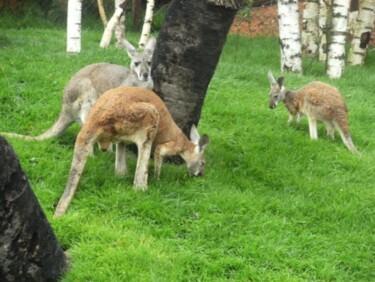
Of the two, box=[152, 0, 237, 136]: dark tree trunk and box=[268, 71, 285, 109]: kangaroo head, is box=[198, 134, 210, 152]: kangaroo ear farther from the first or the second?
box=[268, 71, 285, 109]: kangaroo head

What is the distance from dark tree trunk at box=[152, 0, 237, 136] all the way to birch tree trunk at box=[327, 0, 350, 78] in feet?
23.7

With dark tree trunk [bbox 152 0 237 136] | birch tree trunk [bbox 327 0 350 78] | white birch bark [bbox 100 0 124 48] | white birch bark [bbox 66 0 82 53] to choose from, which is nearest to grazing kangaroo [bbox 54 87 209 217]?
dark tree trunk [bbox 152 0 237 136]

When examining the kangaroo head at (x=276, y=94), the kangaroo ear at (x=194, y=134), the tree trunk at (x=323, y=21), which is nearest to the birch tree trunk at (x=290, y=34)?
the tree trunk at (x=323, y=21)

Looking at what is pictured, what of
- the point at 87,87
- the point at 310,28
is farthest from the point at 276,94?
the point at 310,28

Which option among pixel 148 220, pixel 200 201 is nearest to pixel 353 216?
pixel 200 201

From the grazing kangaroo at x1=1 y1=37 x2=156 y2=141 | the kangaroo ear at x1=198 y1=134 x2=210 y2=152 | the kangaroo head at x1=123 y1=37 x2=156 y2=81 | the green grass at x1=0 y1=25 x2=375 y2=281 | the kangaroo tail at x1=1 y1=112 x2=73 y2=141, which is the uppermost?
the kangaroo head at x1=123 y1=37 x2=156 y2=81

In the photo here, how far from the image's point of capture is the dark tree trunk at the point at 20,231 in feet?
15.7

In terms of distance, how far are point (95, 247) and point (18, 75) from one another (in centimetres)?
469

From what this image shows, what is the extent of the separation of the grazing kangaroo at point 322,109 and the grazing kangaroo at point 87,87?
8.07 feet

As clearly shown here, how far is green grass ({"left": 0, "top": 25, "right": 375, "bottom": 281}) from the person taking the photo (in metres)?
5.72

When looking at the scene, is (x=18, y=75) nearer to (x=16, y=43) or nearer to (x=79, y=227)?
(x=16, y=43)

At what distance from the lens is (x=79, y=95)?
25.7 feet

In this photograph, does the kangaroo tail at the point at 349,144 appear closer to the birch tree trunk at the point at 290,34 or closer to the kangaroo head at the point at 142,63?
the kangaroo head at the point at 142,63

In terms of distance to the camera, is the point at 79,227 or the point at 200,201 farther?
the point at 200,201
